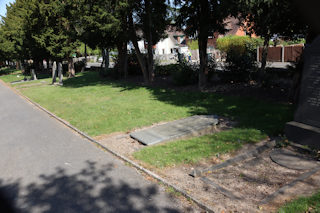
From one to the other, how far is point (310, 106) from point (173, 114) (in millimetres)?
4423

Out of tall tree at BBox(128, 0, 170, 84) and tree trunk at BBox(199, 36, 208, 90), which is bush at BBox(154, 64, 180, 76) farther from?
tree trunk at BBox(199, 36, 208, 90)

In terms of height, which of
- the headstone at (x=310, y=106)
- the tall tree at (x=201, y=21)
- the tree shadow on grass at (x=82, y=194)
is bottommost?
the tree shadow on grass at (x=82, y=194)

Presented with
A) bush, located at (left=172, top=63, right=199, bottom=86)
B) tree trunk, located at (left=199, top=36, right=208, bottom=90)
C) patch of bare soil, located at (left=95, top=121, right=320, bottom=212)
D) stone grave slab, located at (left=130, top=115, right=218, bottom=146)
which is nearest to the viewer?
patch of bare soil, located at (left=95, top=121, right=320, bottom=212)

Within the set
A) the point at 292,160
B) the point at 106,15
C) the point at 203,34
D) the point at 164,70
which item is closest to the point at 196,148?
the point at 292,160

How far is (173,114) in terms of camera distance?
9070 mm

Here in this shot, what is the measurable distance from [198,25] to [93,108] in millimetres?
6366

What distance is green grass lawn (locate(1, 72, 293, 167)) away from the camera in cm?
591

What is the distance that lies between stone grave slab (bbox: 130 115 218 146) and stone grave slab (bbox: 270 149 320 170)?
199 cm

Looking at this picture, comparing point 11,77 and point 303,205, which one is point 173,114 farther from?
point 11,77

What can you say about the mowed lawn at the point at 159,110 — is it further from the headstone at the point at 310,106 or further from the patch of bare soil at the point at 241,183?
the patch of bare soil at the point at 241,183

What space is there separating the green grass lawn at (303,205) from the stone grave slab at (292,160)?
1.18 metres

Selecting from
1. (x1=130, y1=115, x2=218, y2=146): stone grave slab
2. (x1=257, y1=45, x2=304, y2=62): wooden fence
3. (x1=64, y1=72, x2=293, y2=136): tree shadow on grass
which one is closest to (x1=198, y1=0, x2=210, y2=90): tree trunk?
(x1=64, y1=72, x2=293, y2=136): tree shadow on grass

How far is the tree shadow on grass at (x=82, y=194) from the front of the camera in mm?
4082

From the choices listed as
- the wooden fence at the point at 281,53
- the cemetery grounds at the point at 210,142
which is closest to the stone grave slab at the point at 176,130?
the cemetery grounds at the point at 210,142
